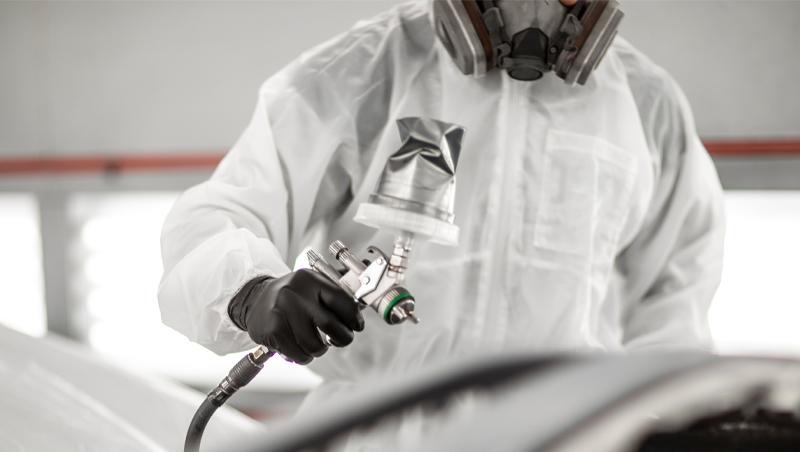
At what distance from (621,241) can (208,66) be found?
29.2 inches

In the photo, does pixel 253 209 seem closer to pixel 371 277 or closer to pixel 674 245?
pixel 371 277

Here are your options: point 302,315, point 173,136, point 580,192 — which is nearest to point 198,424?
point 302,315

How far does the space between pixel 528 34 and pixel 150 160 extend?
0.94 metres

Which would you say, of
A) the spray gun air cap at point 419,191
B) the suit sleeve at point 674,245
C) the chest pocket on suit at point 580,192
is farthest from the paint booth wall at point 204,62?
the spray gun air cap at point 419,191

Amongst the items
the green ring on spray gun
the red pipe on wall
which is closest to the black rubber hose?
the green ring on spray gun

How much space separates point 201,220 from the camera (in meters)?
0.76

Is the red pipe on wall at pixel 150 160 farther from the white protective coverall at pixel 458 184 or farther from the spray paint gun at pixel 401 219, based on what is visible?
the spray paint gun at pixel 401 219

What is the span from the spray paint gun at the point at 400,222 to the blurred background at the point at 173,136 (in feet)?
1.53

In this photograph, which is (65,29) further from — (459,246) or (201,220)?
(459,246)

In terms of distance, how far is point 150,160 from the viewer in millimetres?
1444

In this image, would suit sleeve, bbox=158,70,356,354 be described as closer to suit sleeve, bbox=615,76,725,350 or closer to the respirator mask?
the respirator mask

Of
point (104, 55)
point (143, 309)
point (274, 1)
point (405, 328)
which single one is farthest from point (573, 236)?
point (143, 309)

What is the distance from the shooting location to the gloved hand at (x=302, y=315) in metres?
0.61

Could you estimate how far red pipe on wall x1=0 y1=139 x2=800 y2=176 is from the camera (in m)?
1.15
